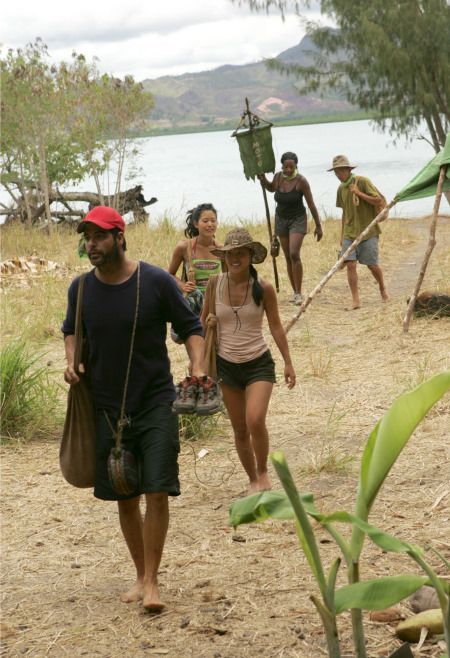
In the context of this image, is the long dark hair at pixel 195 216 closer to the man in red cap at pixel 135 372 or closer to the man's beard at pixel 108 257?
the man in red cap at pixel 135 372

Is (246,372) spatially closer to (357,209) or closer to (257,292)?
(257,292)

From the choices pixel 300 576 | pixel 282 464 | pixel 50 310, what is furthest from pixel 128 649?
pixel 50 310

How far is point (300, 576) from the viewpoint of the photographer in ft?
12.7

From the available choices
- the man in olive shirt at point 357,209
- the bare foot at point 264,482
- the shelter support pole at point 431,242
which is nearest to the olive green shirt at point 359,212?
the man in olive shirt at point 357,209

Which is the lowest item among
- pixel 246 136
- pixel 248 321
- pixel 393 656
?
pixel 393 656

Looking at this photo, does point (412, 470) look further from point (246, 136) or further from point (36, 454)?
point (246, 136)

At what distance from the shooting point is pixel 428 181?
8.23 meters

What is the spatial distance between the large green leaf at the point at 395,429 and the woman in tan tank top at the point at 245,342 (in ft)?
7.42

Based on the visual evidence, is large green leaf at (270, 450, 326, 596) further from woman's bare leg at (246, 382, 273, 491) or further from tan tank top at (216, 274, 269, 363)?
tan tank top at (216, 274, 269, 363)

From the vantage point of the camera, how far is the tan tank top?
190 inches

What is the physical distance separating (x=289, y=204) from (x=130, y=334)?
6.93 metres

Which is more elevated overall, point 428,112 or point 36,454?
point 428,112

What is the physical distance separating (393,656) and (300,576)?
1133 mm

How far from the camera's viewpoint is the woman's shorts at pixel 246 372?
15.8 feet
